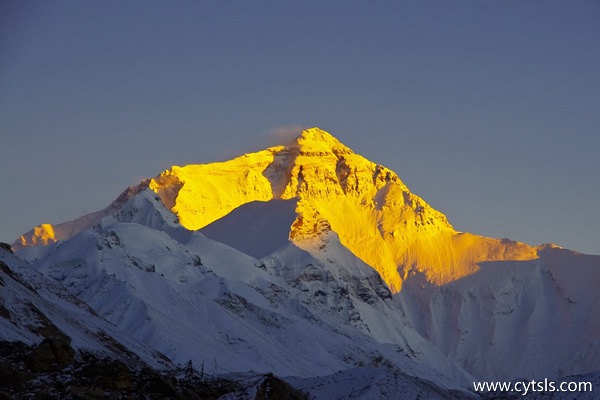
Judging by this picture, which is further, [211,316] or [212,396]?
[211,316]

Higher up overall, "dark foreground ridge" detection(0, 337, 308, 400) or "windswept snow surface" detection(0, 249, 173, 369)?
"windswept snow surface" detection(0, 249, 173, 369)

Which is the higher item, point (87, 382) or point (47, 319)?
point (47, 319)

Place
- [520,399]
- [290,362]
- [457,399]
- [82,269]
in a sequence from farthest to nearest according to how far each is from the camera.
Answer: [82,269]
[290,362]
[457,399]
[520,399]

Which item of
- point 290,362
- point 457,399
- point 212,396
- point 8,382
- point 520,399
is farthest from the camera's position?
point 290,362

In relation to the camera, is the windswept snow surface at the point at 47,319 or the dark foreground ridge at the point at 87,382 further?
the windswept snow surface at the point at 47,319

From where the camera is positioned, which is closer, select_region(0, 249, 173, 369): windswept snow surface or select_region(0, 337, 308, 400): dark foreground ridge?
select_region(0, 337, 308, 400): dark foreground ridge

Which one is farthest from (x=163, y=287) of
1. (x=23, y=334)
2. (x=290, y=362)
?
(x=23, y=334)

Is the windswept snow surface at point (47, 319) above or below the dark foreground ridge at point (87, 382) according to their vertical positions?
above

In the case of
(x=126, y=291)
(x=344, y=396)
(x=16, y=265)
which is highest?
(x=126, y=291)

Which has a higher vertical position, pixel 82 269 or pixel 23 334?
pixel 82 269

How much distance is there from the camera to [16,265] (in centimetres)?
10462

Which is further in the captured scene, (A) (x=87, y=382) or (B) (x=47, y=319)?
(B) (x=47, y=319)

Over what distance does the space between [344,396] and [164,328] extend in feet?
351

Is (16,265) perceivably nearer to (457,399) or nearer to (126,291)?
(457,399)
